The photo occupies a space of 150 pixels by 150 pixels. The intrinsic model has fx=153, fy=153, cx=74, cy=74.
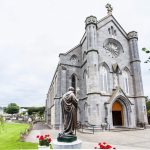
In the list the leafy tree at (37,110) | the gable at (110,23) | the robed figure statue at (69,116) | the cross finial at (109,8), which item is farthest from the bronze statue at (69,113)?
the leafy tree at (37,110)

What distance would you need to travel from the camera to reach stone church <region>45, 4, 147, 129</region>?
2181cm

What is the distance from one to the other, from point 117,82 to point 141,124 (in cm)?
726

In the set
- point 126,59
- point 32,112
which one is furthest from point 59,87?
point 32,112

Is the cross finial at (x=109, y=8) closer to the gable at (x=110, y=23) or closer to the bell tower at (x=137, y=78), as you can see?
the gable at (x=110, y=23)

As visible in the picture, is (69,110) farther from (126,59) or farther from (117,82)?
(126,59)

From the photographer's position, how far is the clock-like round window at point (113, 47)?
86.7 ft

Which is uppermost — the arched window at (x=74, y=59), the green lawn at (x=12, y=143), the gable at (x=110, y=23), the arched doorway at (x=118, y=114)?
the gable at (x=110, y=23)

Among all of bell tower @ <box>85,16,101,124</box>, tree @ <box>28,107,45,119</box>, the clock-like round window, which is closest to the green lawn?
bell tower @ <box>85,16,101,124</box>

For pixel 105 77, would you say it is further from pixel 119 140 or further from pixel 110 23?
pixel 119 140

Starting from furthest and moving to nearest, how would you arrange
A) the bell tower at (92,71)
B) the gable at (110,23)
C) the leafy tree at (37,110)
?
1. the leafy tree at (37,110)
2. the gable at (110,23)
3. the bell tower at (92,71)

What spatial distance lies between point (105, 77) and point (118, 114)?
20.4ft

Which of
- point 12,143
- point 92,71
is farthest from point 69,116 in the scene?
point 92,71

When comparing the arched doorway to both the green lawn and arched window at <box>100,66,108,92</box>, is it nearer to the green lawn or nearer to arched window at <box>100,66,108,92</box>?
arched window at <box>100,66,108,92</box>

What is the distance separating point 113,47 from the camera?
2736 cm
